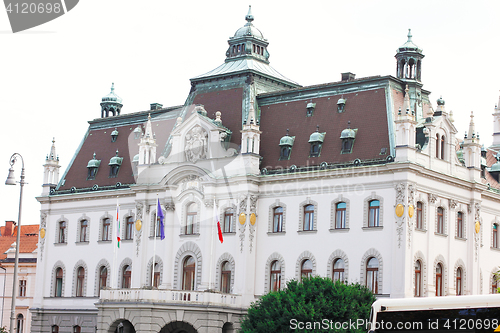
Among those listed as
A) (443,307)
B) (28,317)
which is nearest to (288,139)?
(443,307)

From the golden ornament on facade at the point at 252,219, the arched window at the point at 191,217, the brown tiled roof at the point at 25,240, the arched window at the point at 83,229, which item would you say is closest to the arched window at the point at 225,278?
the golden ornament on facade at the point at 252,219

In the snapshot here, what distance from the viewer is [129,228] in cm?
7425

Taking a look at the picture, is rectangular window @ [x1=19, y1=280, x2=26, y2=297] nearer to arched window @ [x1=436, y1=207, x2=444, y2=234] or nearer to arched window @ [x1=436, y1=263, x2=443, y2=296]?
arched window @ [x1=436, y1=263, x2=443, y2=296]

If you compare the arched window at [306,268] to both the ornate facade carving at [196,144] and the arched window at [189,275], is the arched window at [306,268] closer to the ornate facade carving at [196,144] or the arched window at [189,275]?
the arched window at [189,275]

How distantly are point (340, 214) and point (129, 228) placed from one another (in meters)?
19.0

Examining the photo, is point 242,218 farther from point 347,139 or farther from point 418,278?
point 418,278

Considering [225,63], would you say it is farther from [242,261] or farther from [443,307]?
[443,307]

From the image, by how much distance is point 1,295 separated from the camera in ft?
328

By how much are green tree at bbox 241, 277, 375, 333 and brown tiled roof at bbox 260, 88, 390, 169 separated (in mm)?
9766

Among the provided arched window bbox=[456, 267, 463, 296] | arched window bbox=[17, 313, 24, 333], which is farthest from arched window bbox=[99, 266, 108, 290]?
arched window bbox=[456, 267, 463, 296]

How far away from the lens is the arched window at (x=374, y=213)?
2400 inches

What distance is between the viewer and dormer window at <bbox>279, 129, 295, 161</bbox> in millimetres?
65750

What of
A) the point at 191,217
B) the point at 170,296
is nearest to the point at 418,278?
the point at 170,296

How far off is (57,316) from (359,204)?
93.8 feet
